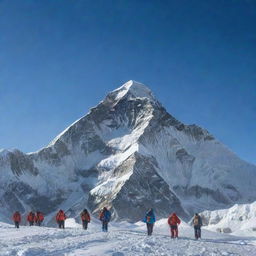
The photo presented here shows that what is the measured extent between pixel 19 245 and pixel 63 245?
2.64 m

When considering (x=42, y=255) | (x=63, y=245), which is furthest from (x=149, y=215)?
(x=42, y=255)

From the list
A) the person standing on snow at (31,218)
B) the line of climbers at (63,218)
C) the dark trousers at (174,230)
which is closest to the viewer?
the dark trousers at (174,230)

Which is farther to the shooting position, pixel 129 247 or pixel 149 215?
pixel 149 215

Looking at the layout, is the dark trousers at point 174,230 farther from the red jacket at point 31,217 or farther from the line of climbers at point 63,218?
the red jacket at point 31,217

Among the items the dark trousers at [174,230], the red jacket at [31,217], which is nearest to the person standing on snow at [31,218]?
the red jacket at [31,217]

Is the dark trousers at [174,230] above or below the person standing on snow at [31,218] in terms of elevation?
below

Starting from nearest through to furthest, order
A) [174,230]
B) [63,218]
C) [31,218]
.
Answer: [174,230], [63,218], [31,218]

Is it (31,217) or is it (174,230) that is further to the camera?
(31,217)

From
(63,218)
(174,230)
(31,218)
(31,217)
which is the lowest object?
(174,230)

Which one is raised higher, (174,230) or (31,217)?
(31,217)

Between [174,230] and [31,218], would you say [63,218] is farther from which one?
[174,230]

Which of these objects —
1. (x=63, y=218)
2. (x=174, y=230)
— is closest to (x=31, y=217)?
(x=63, y=218)

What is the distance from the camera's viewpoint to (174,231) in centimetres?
3934

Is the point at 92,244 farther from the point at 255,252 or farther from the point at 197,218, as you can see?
the point at 197,218
